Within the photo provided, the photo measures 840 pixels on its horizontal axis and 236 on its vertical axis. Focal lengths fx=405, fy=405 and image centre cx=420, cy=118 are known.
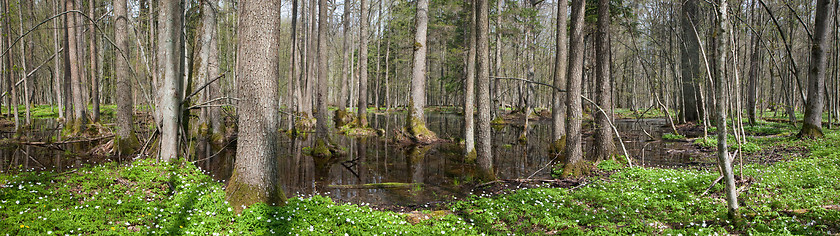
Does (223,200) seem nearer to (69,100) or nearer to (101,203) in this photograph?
(101,203)

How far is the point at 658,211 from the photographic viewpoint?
5.63 meters

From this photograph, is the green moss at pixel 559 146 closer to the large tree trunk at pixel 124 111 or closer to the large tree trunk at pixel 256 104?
the large tree trunk at pixel 256 104

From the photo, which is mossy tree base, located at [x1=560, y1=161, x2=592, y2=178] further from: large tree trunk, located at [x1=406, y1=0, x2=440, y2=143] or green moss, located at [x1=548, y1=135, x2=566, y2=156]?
large tree trunk, located at [x1=406, y1=0, x2=440, y2=143]

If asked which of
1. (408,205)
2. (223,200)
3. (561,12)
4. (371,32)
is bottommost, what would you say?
(408,205)

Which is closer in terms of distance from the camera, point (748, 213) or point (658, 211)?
point (748, 213)

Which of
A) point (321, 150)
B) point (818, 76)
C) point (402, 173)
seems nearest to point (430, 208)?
point (402, 173)

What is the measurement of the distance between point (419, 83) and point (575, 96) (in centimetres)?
859

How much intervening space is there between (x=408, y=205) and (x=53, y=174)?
18.0 ft

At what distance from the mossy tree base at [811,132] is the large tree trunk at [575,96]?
7.54 m

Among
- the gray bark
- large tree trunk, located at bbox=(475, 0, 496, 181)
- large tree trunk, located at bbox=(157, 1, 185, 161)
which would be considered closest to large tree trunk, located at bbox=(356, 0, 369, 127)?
the gray bark

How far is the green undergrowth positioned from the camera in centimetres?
462

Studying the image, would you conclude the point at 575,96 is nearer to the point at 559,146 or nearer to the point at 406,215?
the point at 559,146

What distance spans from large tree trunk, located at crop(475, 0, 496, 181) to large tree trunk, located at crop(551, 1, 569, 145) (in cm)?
242

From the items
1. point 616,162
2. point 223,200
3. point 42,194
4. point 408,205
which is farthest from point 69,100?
point 616,162
